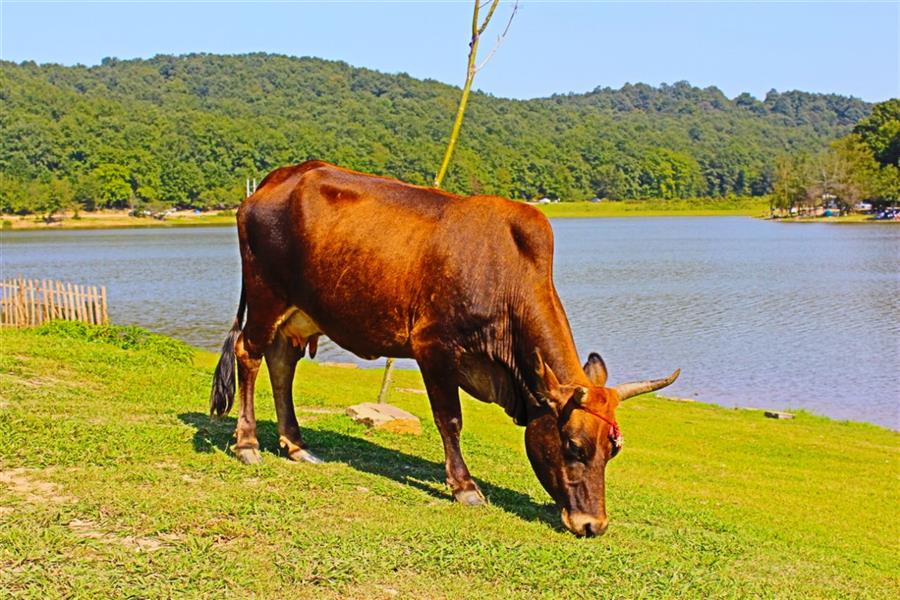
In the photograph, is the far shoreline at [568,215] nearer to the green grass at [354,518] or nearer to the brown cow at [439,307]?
the green grass at [354,518]

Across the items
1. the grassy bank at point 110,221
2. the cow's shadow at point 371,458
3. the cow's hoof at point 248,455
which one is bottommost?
the grassy bank at point 110,221

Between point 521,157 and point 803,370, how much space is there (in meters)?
147

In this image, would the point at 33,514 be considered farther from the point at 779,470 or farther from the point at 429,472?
the point at 779,470

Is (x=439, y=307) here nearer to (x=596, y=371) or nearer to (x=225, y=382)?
(x=596, y=371)

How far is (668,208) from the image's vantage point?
170 metres

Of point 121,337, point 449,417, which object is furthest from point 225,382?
point 121,337

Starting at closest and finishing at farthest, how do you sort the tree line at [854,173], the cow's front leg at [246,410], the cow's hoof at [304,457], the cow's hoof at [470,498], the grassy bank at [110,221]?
the cow's hoof at [470,498], the cow's front leg at [246,410], the cow's hoof at [304,457], the tree line at [854,173], the grassy bank at [110,221]

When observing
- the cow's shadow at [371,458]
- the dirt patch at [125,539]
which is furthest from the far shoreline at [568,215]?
the dirt patch at [125,539]

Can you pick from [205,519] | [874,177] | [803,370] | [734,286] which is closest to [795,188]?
[874,177]

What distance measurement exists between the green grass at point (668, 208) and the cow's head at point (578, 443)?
150228 mm

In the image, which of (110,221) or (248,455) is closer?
(248,455)

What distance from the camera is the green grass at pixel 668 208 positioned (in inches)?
6363

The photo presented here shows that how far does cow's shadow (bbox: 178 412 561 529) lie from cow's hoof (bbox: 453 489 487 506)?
118 mm

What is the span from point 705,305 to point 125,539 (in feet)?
118
